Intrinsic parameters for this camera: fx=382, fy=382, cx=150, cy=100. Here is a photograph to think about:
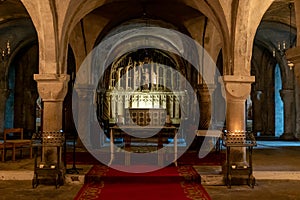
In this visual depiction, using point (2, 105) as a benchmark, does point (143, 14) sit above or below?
above

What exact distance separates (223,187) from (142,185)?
1523 millimetres

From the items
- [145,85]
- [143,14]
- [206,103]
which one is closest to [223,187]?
[206,103]

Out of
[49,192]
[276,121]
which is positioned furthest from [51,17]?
[276,121]

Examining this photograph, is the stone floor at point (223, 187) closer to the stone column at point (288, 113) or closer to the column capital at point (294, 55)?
the column capital at point (294, 55)

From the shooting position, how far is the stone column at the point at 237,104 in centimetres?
762

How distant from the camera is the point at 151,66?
1969cm

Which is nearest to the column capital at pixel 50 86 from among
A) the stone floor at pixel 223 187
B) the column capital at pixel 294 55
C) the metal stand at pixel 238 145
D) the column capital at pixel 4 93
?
the stone floor at pixel 223 187

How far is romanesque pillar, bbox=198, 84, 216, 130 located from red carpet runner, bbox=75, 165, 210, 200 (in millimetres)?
3902

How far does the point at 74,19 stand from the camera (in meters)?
8.43

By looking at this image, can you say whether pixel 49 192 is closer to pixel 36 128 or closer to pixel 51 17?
pixel 51 17

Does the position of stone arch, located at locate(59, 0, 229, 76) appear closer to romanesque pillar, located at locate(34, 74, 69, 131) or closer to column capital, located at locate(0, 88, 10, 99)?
romanesque pillar, located at locate(34, 74, 69, 131)

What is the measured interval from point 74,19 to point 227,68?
3.50 meters

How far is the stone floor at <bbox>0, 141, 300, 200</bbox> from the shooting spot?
250 inches

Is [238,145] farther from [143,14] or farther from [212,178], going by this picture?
[143,14]
